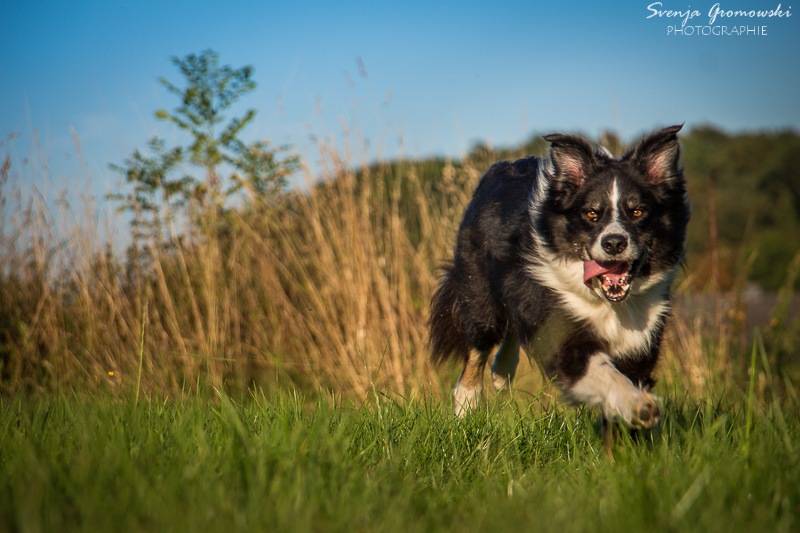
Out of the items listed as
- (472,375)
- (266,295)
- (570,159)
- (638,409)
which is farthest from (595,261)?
(266,295)

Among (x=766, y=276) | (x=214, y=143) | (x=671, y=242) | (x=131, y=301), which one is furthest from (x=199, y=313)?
(x=766, y=276)

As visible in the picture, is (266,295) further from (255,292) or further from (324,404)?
(324,404)

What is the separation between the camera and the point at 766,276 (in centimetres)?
2442

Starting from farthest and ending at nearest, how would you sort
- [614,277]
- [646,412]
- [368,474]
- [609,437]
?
[614,277] < [609,437] < [646,412] < [368,474]

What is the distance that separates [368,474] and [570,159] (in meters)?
2.06

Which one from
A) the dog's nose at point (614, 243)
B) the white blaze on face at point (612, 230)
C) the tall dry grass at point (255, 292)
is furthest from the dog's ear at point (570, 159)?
→ the tall dry grass at point (255, 292)

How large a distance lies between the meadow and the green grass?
1 centimetres

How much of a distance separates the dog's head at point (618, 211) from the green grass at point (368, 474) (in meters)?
0.82

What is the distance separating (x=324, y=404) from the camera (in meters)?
3.13

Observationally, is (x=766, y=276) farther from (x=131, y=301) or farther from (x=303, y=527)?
(x=303, y=527)

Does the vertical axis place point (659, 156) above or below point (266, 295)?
above

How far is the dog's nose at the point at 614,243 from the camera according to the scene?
10.4ft

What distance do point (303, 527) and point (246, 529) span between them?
157 mm

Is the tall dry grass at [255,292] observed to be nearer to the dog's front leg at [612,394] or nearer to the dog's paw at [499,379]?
the dog's paw at [499,379]
